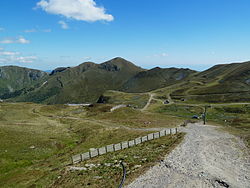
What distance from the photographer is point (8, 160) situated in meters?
40.0

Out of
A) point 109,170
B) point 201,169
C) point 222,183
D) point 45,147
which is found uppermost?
point 201,169

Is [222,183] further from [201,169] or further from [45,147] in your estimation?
[45,147]

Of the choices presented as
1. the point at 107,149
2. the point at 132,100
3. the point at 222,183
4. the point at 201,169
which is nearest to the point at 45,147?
the point at 107,149

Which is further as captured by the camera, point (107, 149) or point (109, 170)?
point (107, 149)

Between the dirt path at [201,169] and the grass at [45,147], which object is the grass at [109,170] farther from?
the dirt path at [201,169]

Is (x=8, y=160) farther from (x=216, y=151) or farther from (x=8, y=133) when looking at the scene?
(x=216, y=151)

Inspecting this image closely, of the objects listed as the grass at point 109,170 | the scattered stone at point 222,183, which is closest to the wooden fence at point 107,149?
the grass at point 109,170

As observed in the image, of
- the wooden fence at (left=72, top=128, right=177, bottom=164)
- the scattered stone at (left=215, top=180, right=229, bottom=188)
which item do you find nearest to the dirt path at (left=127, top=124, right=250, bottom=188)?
the scattered stone at (left=215, top=180, right=229, bottom=188)

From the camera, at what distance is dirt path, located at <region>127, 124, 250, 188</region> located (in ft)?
73.2

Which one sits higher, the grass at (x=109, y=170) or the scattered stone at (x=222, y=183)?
the scattered stone at (x=222, y=183)

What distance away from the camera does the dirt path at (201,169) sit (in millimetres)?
22297

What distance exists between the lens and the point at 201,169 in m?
25.1

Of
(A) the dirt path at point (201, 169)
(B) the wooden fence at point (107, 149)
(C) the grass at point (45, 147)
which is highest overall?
(A) the dirt path at point (201, 169)

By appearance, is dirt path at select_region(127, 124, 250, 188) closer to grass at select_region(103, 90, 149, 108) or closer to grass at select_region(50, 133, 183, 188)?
grass at select_region(50, 133, 183, 188)
